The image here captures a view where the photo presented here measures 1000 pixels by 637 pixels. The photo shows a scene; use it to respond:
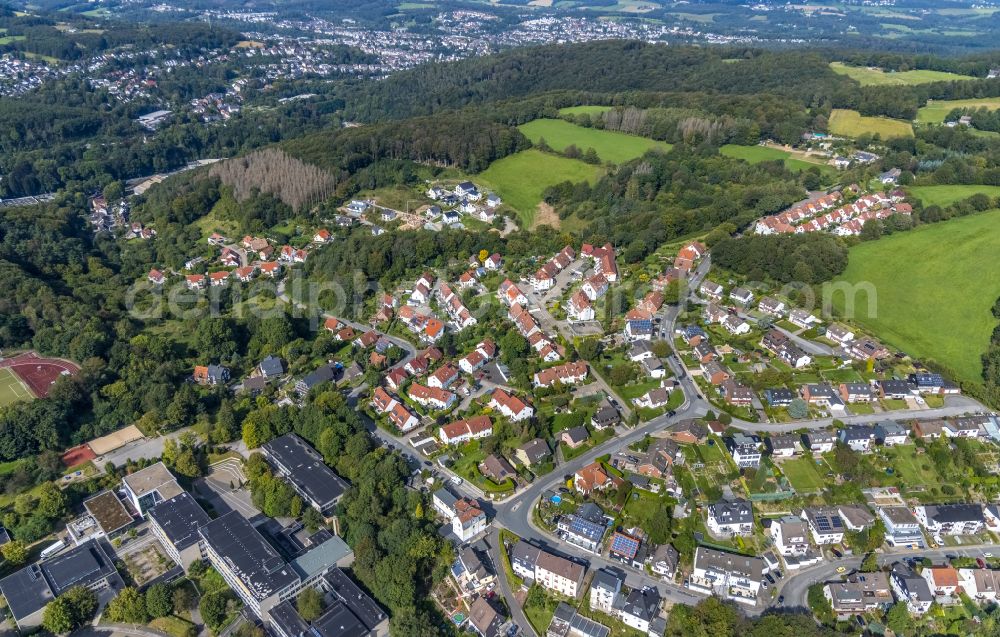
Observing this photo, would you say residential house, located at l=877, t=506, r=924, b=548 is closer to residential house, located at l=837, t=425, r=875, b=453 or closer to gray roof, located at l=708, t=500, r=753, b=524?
residential house, located at l=837, t=425, r=875, b=453

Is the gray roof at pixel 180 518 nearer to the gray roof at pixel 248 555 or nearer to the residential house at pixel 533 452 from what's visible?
the gray roof at pixel 248 555

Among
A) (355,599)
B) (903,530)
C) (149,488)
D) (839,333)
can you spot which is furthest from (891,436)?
(149,488)

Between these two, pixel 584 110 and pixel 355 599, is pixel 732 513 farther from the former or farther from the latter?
pixel 584 110

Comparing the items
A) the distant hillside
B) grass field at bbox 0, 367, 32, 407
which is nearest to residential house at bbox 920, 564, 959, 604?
grass field at bbox 0, 367, 32, 407

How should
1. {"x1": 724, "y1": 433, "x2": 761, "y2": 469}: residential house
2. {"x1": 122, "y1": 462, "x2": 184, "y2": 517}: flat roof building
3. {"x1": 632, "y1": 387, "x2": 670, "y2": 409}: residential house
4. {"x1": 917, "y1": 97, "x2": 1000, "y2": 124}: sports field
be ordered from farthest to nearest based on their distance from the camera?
{"x1": 917, "y1": 97, "x2": 1000, "y2": 124}: sports field → {"x1": 632, "y1": 387, "x2": 670, "y2": 409}: residential house → {"x1": 724, "y1": 433, "x2": 761, "y2": 469}: residential house → {"x1": 122, "y1": 462, "x2": 184, "y2": 517}: flat roof building

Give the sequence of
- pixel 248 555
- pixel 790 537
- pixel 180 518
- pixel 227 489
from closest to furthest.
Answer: pixel 790 537, pixel 248 555, pixel 180 518, pixel 227 489

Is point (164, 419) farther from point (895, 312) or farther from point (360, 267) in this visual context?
point (895, 312)
